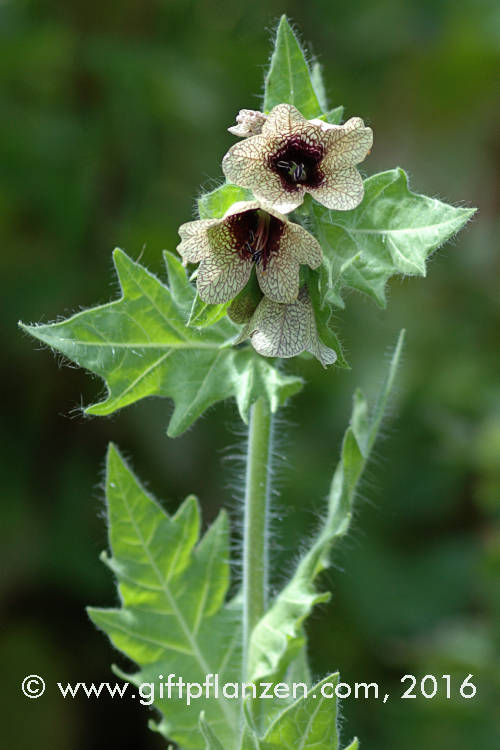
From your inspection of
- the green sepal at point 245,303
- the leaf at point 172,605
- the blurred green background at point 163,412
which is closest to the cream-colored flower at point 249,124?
the green sepal at point 245,303

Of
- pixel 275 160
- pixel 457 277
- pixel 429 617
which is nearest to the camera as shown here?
pixel 275 160

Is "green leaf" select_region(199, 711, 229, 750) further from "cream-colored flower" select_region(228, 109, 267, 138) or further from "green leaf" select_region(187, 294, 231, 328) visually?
"cream-colored flower" select_region(228, 109, 267, 138)

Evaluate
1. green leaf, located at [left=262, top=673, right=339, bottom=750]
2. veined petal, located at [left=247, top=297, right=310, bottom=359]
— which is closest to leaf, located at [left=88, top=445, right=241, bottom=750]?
green leaf, located at [left=262, top=673, right=339, bottom=750]

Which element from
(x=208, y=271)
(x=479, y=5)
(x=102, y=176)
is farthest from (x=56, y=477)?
(x=479, y=5)

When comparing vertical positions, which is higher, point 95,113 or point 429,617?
point 95,113

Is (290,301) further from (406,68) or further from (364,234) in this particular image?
(406,68)

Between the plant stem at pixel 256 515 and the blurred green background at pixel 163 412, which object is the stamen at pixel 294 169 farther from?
the blurred green background at pixel 163 412

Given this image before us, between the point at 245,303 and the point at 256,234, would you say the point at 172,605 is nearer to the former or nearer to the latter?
the point at 245,303
